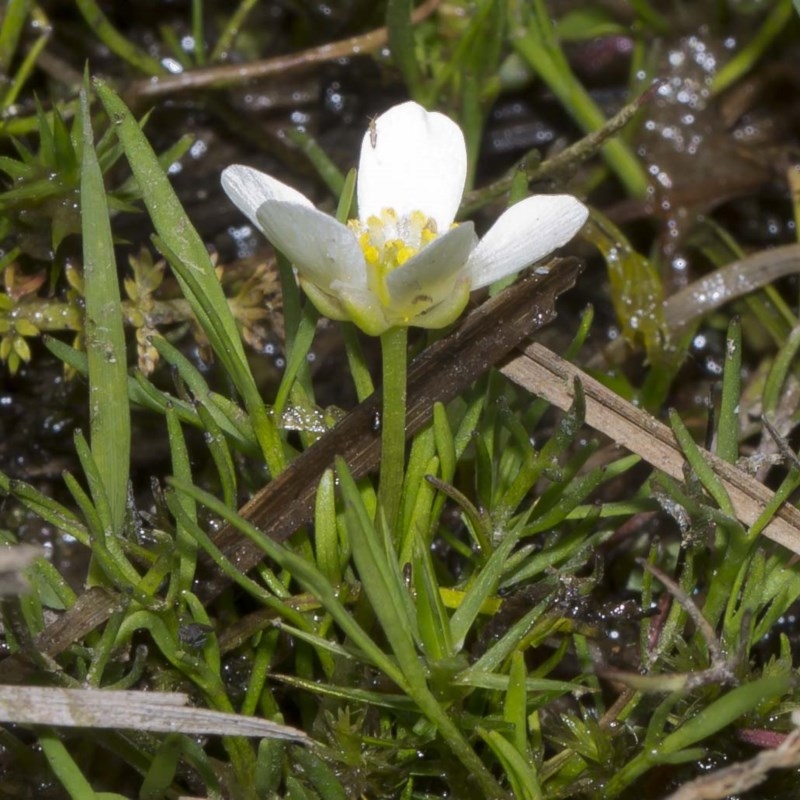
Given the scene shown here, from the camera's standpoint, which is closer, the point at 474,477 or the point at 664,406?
the point at 474,477

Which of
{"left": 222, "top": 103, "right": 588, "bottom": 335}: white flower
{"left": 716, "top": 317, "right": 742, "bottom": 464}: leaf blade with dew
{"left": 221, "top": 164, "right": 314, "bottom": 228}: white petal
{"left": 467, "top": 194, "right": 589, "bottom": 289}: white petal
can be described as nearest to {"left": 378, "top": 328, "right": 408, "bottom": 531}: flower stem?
{"left": 222, "top": 103, "right": 588, "bottom": 335}: white flower

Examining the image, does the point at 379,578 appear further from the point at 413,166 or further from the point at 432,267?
the point at 413,166

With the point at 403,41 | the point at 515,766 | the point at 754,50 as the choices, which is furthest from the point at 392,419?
the point at 754,50

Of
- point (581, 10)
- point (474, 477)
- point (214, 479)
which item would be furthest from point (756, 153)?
point (214, 479)

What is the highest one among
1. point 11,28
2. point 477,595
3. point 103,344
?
point 11,28

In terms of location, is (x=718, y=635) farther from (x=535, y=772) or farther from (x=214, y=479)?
(x=214, y=479)

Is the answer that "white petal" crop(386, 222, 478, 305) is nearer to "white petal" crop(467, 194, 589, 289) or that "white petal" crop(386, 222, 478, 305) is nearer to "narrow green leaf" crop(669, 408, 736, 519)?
"white petal" crop(467, 194, 589, 289)
